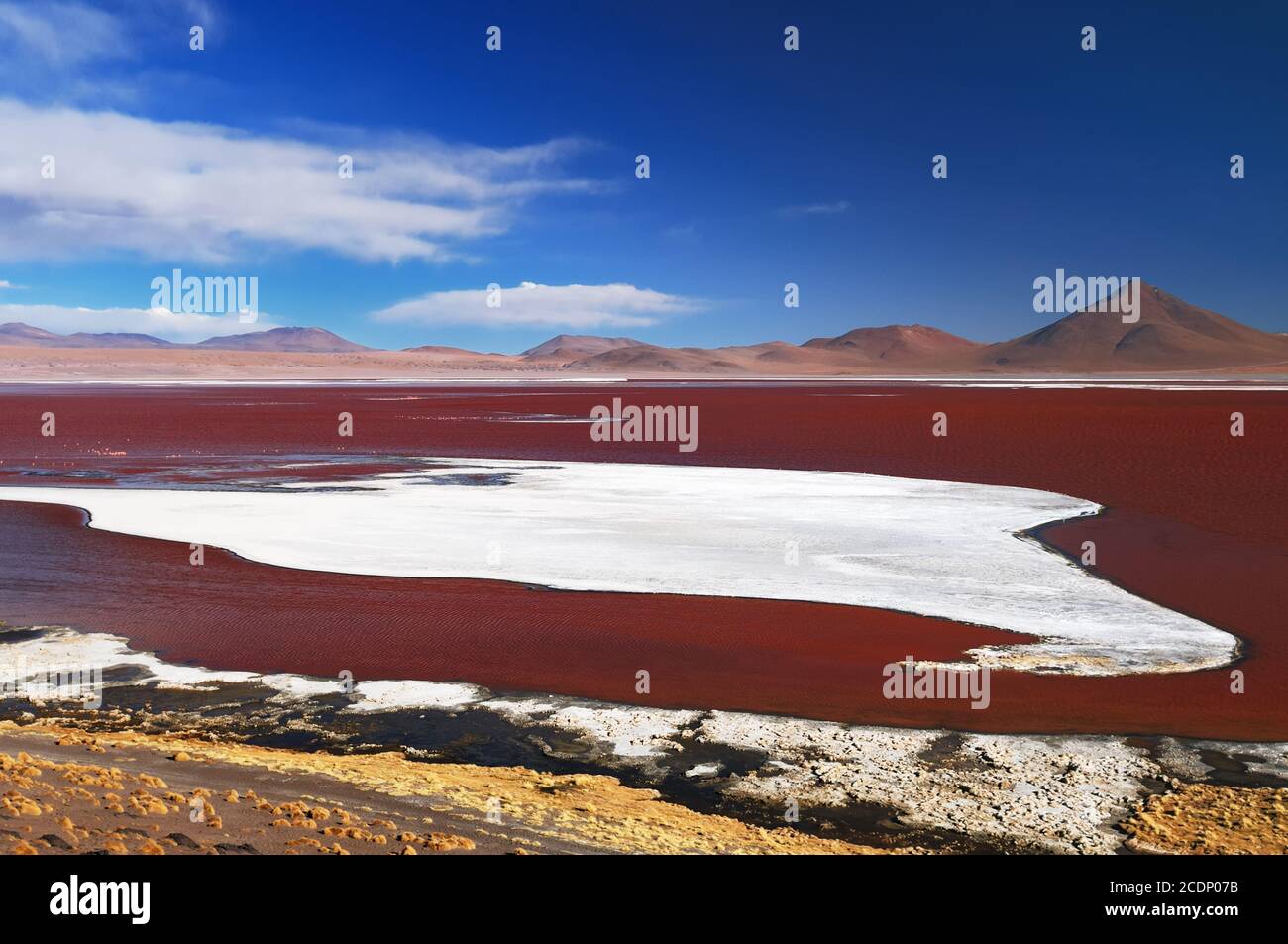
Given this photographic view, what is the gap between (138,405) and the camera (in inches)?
2021

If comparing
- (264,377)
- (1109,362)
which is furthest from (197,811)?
(1109,362)

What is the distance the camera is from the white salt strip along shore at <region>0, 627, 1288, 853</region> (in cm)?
566

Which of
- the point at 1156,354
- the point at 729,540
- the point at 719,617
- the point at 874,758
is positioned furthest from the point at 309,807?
the point at 1156,354

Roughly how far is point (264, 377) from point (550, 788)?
11498 cm

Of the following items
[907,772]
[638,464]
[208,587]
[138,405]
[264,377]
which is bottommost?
[907,772]

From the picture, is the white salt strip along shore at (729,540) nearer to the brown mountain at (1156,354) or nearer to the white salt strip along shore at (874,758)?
the white salt strip along shore at (874,758)

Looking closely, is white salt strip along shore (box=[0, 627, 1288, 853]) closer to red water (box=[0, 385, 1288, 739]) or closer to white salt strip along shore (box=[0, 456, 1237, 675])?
red water (box=[0, 385, 1288, 739])

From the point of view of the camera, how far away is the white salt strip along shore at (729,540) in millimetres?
9766

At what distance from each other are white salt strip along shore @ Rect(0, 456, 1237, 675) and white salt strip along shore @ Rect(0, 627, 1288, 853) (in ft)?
5.97

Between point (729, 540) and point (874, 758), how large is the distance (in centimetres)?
743

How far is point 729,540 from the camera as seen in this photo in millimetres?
13883

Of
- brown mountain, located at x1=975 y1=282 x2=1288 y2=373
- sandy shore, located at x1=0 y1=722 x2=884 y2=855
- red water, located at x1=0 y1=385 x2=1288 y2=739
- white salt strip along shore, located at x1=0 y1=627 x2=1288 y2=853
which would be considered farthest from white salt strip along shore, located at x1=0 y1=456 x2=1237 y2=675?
brown mountain, located at x1=975 y1=282 x2=1288 y2=373

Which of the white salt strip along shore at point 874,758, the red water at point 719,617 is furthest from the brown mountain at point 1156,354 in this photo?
the white salt strip along shore at point 874,758
